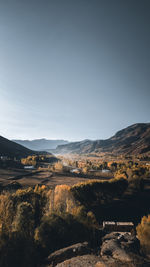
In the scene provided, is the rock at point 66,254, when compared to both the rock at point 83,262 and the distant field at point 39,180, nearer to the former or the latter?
the rock at point 83,262

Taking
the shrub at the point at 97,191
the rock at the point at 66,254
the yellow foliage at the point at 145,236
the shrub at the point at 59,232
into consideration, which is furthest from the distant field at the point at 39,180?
the rock at the point at 66,254

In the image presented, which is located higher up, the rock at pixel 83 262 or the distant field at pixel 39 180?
the rock at pixel 83 262

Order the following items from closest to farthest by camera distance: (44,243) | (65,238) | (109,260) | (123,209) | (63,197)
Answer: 1. (109,260)
2. (44,243)
3. (65,238)
4. (63,197)
5. (123,209)

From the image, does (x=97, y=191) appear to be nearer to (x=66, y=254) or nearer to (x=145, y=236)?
(x=145, y=236)

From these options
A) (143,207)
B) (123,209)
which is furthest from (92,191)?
(143,207)

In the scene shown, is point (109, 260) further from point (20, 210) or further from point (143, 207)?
point (143, 207)

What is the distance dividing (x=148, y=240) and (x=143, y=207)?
2691cm

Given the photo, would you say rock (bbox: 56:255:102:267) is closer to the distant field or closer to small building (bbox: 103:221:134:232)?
small building (bbox: 103:221:134:232)

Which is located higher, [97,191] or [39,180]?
[97,191]

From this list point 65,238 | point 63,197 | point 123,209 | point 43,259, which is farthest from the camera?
point 123,209

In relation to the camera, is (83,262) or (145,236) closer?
(83,262)

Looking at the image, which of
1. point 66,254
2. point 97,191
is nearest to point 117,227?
point 66,254

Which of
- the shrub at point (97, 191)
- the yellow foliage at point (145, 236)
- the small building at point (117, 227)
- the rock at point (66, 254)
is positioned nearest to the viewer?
the rock at point (66, 254)

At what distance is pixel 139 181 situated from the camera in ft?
187
